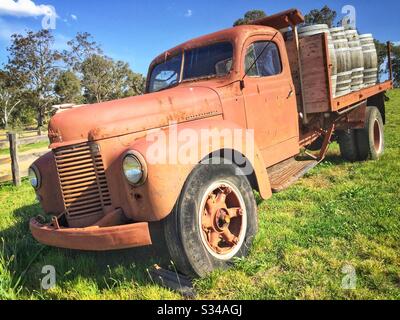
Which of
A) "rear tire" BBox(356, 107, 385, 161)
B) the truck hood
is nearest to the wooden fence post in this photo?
the truck hood

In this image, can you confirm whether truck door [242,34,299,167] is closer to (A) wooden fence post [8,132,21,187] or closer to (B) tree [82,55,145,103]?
(A) wooden fence post [8,132,21,187]

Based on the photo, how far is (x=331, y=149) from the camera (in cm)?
731

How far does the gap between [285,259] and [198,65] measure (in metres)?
2.19

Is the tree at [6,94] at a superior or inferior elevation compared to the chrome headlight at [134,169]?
superior

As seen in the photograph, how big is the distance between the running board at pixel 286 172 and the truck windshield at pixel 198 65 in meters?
1.29

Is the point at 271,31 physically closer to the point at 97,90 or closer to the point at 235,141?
the point at 235,141

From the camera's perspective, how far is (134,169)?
8.28ft

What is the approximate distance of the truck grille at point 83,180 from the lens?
2762 millimetres

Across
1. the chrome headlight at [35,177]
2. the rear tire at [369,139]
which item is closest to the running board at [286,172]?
the rear tire at [369,139]

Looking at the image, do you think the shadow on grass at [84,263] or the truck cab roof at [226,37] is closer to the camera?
the shadow on grass at [84,263]

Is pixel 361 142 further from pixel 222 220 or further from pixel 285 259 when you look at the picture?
pixel 222 220

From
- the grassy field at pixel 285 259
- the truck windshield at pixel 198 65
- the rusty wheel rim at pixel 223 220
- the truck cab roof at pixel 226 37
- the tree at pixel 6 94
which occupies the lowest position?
the grassy field at pixel 285 259

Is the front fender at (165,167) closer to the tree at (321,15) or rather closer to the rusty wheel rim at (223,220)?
the rusty wheel rim at (223,220)

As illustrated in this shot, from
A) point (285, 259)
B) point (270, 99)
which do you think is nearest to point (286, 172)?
point (270, 99)
